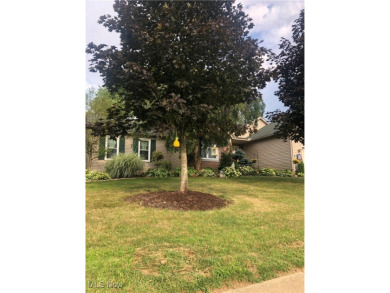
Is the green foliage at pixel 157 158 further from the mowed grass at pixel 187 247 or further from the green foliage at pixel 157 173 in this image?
the mowed grass at pixel 187 247

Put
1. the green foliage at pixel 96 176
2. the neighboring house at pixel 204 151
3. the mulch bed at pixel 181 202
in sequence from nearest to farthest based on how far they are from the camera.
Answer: the mulch bed at pixel 181 202
the green foliage at pixel 96 176
the neighboring house at pixel 204 151

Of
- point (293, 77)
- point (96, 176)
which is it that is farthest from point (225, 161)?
point (293, 77)

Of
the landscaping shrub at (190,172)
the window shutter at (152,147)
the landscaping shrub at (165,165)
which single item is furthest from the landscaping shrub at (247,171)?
the window shutter at (152,147)

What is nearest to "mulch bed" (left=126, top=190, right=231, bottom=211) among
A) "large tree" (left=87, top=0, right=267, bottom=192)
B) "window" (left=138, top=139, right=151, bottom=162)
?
"large tree" (left=87, top=0, right=267, bottom=192)

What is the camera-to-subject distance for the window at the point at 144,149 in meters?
8.08

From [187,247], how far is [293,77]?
1.77 m

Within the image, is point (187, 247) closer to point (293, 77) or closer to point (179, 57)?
point (293, 77)

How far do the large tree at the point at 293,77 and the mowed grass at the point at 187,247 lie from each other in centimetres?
112

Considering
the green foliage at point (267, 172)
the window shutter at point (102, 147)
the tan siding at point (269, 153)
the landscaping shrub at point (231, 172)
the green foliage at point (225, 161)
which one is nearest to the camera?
the tan siding at point (269, 153)

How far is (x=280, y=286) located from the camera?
120 cm
